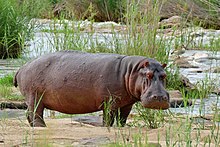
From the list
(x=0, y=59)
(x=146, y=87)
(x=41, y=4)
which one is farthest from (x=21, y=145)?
(x=41, y=4)

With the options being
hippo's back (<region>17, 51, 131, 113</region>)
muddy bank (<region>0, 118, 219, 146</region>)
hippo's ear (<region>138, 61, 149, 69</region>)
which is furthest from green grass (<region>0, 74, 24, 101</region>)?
hippo's ear (<region>138, 61, 149, 69</region>)

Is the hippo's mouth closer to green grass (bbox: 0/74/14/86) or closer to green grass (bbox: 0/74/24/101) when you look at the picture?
green grass (bbox: 0/74/24/101)

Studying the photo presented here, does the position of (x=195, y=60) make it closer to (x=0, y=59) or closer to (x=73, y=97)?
(x=0, y=59)

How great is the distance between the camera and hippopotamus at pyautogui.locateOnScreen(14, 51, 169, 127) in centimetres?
477

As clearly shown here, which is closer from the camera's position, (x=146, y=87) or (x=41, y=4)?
(x=146, y=87)

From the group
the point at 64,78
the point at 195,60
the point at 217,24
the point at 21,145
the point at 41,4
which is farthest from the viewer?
the point at 217,24

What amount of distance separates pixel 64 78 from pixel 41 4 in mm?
9335

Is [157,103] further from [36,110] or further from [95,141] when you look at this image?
[36,110]

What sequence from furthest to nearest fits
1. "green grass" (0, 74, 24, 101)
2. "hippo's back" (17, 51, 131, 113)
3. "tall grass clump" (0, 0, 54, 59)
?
1. "tall grass clump" (0, 0, 54, 59)
2. "green grass" (0, 74, 24, 101)
3. "hippo's back" (17, 51, 131, 113)

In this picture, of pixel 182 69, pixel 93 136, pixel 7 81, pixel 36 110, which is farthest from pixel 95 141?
pixel 182 69

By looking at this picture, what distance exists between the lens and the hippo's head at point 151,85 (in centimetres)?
457

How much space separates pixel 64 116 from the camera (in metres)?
6.39

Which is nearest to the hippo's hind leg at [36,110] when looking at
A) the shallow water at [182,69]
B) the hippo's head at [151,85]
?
the hippo's head at [151,85]

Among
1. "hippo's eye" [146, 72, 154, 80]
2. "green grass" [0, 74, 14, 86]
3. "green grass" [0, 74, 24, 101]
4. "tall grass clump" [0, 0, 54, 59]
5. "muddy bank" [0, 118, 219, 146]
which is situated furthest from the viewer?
"tall grass clump" [0, 0, 54, 59]
